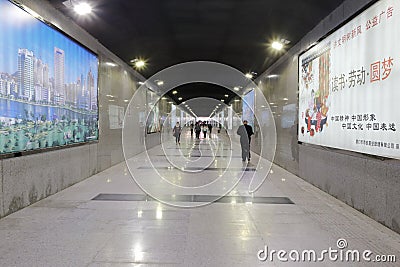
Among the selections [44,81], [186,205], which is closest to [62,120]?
[44,81]

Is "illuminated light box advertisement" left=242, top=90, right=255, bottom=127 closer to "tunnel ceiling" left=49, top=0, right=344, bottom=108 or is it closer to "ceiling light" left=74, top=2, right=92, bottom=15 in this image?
"tunnel ceiling" left=49, top=0, right=344, bottom=108

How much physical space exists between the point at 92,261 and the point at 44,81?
12.9ft

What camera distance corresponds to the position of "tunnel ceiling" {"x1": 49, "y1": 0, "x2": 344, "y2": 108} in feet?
24.0

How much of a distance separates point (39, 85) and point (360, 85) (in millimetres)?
5232

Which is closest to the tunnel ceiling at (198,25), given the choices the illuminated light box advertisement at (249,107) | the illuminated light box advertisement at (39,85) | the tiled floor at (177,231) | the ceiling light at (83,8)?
the ceiling light at (83,8)

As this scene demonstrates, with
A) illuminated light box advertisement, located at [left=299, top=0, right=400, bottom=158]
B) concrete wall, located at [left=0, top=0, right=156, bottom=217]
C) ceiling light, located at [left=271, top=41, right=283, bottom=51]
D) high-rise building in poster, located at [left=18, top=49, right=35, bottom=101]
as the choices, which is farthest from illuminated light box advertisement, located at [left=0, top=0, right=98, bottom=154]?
illuminated light box advertisement, located at [left=299, top=0, right=400, bottom=158]

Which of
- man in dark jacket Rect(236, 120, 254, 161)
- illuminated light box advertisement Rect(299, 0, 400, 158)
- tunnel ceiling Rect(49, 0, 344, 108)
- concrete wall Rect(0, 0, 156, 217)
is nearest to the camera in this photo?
illuminated light box advertisement Rect(299, 0, 400, 158)

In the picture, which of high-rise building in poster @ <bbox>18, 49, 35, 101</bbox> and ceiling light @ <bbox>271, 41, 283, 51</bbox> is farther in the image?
ceiling light @ <bbox>271, 41, 283, 51</bbox>

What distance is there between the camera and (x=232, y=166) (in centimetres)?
1192

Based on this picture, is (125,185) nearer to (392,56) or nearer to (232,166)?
(232,166)

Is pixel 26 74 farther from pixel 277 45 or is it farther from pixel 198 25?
pixel 277 45

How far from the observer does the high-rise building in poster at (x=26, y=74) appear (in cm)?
568

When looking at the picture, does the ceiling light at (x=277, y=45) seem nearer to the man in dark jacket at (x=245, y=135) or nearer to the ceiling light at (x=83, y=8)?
the man in dark jacket at (x=245, y=135)

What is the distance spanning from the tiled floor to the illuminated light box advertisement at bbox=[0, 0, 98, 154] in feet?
3.95
